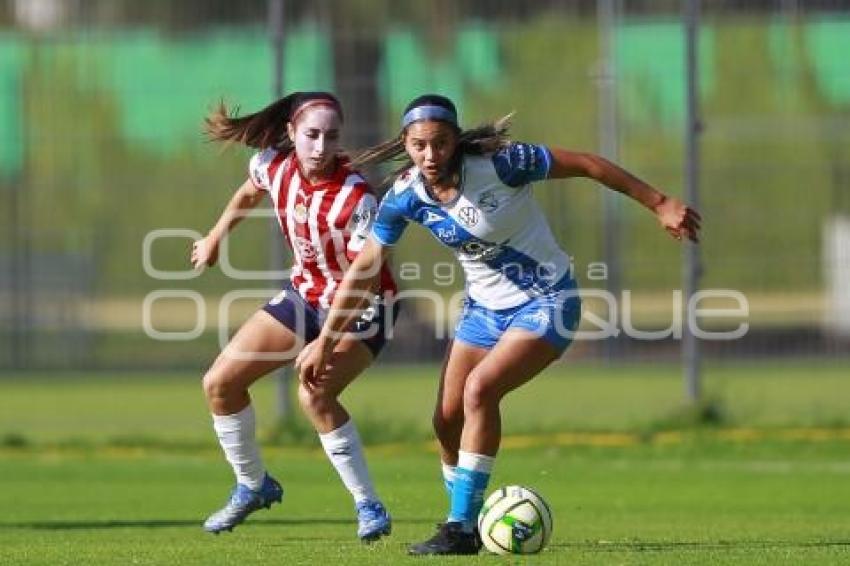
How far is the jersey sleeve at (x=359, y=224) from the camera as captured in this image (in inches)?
377

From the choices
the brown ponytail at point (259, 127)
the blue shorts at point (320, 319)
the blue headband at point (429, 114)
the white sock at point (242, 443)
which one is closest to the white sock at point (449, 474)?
the blue shorts at point (320, 319)

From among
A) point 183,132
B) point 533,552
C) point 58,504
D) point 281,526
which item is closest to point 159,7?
point 183,132

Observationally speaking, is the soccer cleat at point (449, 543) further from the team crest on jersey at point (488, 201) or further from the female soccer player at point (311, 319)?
the team crest on jersey at point (488, 201)

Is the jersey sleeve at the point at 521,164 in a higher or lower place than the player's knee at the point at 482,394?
higher

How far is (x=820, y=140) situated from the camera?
698 inches

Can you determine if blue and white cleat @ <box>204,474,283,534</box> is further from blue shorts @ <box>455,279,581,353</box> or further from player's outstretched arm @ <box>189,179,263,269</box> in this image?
blue shorts @ <box>455,279,581,353</box>

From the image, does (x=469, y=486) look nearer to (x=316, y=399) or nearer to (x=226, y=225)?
(x=316, y=399)

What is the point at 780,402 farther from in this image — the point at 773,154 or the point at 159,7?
the point at 159,7

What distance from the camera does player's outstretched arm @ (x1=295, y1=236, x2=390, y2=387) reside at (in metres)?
8.89

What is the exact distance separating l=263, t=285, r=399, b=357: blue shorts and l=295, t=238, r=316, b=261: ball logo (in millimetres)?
202

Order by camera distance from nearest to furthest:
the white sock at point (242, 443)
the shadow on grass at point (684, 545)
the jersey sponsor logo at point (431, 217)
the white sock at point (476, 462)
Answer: the white sock at point (476, 462) < the jersey sponsor logo at point (431, 217) < the shadow on grass at point (684, 545) < the white sock at point (242, 443)

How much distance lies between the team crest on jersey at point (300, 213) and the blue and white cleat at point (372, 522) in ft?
4.53

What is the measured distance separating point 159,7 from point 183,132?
47.0 inches

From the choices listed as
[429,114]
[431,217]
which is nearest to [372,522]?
[431,217]
